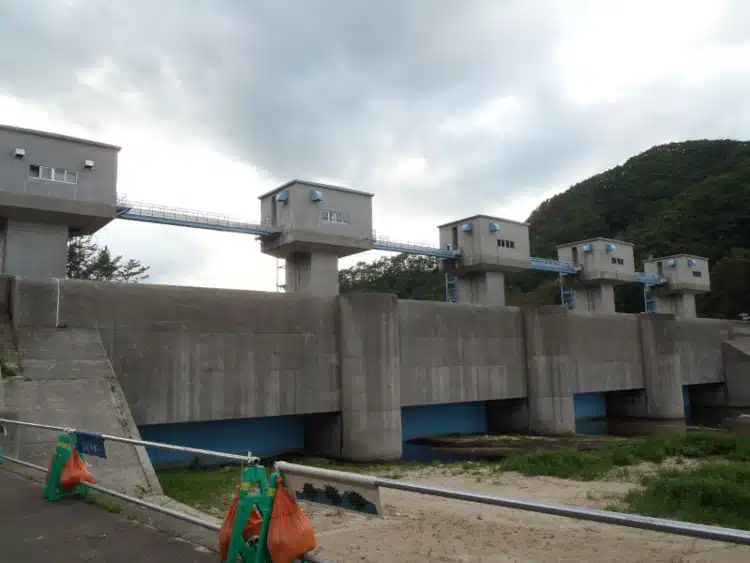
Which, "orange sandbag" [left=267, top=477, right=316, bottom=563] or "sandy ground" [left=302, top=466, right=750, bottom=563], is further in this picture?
"sandy ground" [left=302, top=466, right=750, bottom=563]

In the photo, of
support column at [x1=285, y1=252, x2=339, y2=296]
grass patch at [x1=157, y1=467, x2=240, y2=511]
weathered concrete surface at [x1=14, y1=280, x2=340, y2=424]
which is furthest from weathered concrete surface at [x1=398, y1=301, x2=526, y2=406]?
grass patch at [x1=157, y1=467, x2=240, y2=511]

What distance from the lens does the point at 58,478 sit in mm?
6406

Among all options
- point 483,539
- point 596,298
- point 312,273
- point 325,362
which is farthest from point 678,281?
point 483,539

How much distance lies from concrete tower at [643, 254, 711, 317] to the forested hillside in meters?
12.9

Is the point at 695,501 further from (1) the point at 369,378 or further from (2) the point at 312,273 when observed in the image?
(2) the point at 312,273

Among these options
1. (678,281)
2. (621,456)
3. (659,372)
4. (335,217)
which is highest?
(335,217)

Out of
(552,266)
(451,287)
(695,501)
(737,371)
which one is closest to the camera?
(695,501)

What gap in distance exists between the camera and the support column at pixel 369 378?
18672mm

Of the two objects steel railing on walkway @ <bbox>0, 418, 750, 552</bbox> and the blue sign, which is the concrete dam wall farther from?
steel railing on walkway @ <bbox>0, 418, 750, 552</bbox>

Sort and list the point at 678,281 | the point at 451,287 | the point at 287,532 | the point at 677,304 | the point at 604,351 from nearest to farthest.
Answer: the point at 287,532 < the point at 604,351 < the point at 451,287 < the point at 678,281 < the point at 677,304

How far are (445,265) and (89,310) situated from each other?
22.9 m

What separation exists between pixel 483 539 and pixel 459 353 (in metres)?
16.7

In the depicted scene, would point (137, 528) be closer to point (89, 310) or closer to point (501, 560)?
point (501, 560)

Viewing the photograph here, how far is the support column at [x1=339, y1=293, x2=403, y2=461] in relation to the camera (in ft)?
61.3
